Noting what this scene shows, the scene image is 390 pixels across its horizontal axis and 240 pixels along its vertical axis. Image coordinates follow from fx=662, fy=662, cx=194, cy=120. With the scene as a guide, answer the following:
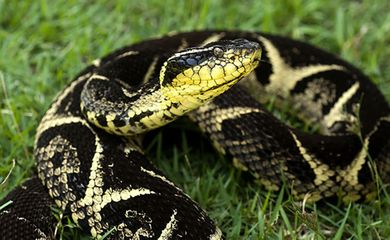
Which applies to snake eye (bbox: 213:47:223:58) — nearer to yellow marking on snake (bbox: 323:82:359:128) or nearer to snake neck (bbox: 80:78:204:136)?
snake neck (bbox: 80:78:204:136)

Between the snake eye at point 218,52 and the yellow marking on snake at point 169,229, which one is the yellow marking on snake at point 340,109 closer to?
the snake eye at point 218,52

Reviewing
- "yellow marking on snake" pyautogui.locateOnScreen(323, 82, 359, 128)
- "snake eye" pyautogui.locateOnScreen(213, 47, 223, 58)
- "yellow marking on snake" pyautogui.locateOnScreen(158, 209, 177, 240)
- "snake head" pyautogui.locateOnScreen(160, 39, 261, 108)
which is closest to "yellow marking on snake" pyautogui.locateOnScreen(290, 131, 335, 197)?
"yellow marking on snake" pyautogui.locateOnScreen(323, 82, 359, 128)

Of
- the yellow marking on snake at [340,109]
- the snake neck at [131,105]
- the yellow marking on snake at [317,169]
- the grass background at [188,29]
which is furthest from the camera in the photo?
the yellow marking on snake at [340,109]

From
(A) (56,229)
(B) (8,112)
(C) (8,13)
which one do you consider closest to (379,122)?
(A) (56,229)

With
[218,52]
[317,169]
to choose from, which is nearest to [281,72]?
[317,169]

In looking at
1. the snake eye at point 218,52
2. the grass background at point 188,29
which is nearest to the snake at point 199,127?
the snake eye at point 218,52

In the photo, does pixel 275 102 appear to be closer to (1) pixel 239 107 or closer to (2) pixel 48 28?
(1) pixel 239 107

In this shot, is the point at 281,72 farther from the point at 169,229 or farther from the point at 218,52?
the point at 169,229
